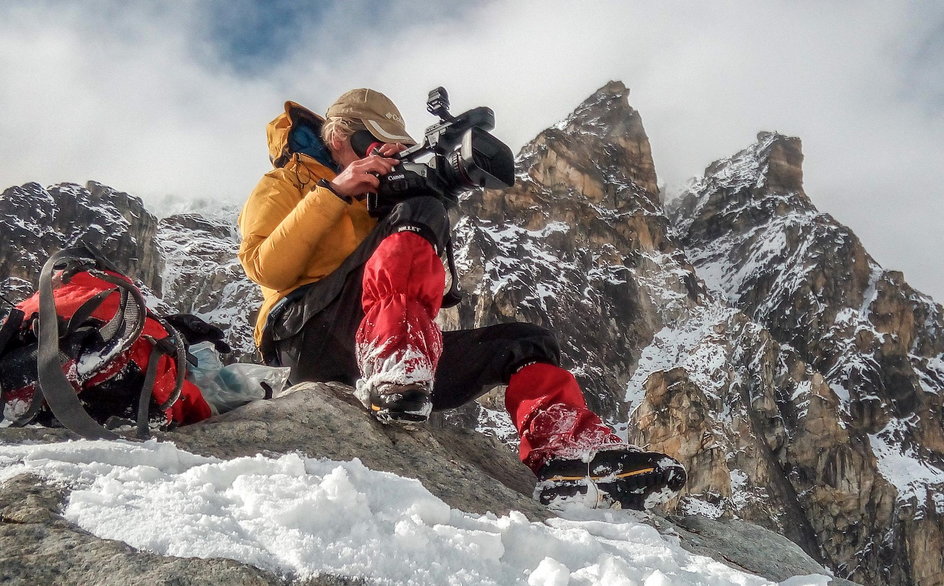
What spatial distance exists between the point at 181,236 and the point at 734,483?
8075 cm

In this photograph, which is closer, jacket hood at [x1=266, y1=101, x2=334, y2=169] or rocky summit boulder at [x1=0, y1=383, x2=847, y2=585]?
rocky summit boulder at [x1=0, y1=383, x2=847, y2=585]

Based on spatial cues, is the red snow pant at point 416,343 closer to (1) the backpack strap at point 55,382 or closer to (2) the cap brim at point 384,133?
(2) the cap brim at point 384,133

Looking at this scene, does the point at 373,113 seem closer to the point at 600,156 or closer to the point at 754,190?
the point at 600,156

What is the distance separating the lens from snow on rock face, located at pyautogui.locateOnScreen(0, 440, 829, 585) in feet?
4.66

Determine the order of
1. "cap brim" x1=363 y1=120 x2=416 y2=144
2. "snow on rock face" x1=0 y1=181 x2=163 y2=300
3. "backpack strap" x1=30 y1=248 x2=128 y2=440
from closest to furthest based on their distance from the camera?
"backpack strap" x1=30 y1=248 x2=128 y2=440 → "cap brim" x1=363 y1=120 x2=416 y2=144 → "snow on rock face" x1=0 y1=181 x2=163 y2=300

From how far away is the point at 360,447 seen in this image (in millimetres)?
2506

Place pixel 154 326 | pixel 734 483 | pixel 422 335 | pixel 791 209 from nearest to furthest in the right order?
pixel 154 326, pixel 422 335, pixel 734 483, pixel 791 209

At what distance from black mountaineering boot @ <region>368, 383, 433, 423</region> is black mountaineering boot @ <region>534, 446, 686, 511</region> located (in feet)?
1.88

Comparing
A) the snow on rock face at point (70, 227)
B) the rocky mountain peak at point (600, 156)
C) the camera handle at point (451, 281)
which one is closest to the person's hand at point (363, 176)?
the camera handle at point (451, 281)

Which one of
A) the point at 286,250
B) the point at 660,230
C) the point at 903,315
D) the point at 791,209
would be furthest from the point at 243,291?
the point at 286,250

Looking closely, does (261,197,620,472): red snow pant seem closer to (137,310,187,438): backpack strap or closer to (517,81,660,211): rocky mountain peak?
(137,310,187,438): backpack strap

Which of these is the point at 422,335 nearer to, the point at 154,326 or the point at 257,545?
the point at 154,326

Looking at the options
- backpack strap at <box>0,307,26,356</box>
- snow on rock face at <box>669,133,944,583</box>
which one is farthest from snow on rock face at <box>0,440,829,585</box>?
snow on rock face at <box>669,133,944,583</box>

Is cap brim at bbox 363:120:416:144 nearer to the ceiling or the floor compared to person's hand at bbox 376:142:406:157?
nearer to the ceiling
